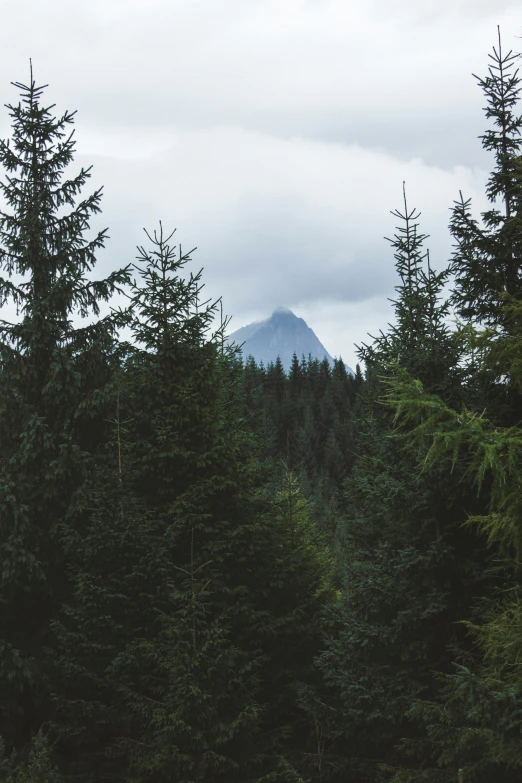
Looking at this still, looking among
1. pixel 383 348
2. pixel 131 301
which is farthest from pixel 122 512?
pixel 383 348

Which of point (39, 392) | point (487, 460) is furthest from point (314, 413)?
point (487, 460)

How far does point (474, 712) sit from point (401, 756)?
387 cm

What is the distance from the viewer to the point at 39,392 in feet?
44.3

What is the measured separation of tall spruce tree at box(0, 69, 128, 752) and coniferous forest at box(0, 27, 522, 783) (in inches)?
1.9

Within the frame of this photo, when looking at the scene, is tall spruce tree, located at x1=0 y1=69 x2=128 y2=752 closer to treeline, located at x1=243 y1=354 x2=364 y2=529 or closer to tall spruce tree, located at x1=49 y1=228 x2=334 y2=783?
tall spruce tree, located at x1=49 y1=228 x2=334 y2=783

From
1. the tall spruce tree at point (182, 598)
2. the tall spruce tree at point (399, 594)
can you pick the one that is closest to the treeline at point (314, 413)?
the tall spruce tree at point (182, 598)

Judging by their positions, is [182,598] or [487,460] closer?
[487,460]

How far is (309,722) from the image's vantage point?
11992mm

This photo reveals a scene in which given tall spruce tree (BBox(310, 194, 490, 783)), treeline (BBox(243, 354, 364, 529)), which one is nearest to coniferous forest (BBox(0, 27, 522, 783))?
tall spruce tree (BBox(310, 194, 490, 783))

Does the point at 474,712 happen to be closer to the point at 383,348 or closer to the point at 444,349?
the point at 444,349

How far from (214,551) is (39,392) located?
496cm

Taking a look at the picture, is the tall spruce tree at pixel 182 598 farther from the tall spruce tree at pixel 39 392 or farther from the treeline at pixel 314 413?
the treeline at pixel 314 413

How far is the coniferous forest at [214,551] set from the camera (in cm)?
1014

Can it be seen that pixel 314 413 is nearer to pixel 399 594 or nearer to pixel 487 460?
pixel 399 594
